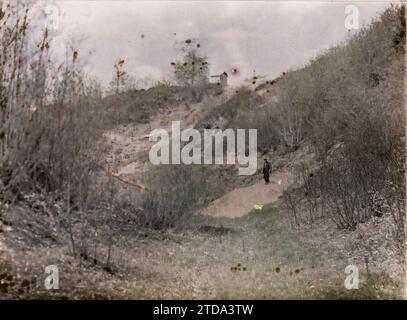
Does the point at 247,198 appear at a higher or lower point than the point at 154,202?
higher

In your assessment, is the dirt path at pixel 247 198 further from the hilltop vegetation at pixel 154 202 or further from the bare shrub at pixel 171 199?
the bare shrub at pixel 171 199

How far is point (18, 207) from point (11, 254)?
5.48 feet

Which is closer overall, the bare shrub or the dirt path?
the bare shrub

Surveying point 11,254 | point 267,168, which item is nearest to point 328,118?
point 267,168

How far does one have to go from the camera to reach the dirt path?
67.3ft

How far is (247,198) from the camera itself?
22.3 m

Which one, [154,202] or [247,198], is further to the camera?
[247,198]

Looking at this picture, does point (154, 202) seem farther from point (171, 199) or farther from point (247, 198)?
point (247, 198)

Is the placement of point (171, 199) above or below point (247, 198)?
below

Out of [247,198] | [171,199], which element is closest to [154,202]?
[171,199]

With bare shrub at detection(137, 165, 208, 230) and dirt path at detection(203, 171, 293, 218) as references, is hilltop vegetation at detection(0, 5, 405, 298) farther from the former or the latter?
dirt path at detection(203, 171, 293, 218)

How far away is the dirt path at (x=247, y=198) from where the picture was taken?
67.3ft

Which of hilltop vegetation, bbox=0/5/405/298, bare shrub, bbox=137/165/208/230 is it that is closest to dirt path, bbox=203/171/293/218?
hilltop vegetation, bbox=0/5/405/298

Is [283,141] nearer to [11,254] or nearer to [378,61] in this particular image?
[378,61]
